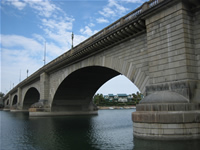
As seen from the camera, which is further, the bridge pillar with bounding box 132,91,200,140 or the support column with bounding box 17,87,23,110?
the support column with bounding box 17,87,23,110

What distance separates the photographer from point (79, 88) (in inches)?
1603

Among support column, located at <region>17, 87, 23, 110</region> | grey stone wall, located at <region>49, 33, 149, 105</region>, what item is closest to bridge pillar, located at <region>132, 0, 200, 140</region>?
grey stone wall, located at <region>49, 33, 149, 105</region>

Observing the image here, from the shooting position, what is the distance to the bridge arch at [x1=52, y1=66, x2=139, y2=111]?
33.7 m

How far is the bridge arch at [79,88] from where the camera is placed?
3365 cm

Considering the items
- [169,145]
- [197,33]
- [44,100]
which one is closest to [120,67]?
[197,33]

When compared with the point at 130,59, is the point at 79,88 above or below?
below

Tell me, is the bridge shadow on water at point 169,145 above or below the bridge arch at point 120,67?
below

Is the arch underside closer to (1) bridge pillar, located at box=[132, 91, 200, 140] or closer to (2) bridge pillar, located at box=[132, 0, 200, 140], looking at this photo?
(2) bridge pillar, located at box=[132, 0, 200, 140]

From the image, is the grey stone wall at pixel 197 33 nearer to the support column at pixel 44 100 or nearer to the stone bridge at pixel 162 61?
the stone bridge at pixel 162 61

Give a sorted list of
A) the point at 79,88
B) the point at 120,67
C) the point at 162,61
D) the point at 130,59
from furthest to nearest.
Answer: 1. the point at 79,88
2. the point at 120,67
3. the point at 130,59
4. the point at 162,61

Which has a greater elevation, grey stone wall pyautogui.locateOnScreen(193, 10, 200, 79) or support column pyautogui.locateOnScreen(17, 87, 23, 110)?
grey stone wall pyautogui.locateOnScreen(193, 10, 200, 79)

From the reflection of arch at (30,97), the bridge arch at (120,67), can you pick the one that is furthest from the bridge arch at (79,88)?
the reflection of arch at (30,97)

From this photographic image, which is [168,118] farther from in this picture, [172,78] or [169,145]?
[172,78]

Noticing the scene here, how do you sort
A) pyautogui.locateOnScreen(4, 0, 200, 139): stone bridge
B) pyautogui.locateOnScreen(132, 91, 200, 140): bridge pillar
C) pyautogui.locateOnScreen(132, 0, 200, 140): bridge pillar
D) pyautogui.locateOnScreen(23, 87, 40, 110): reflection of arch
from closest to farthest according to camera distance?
pyautogui.locateOnScreen(132, 91, 200, 140): bridge pillar → pyautogui.locateOnScreen(132, 0, 200, 140): bridge pillar → pyautogui.locateOnScreen(4, 0, 200, 139): stone bridge → pyautogui.locateOnScreen(23, 87, 40, 110): reflection of arch
